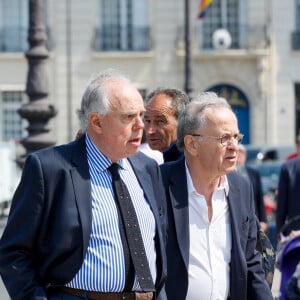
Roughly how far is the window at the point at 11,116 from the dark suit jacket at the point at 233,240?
3324 centimetres

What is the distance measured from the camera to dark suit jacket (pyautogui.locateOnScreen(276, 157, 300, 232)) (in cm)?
964

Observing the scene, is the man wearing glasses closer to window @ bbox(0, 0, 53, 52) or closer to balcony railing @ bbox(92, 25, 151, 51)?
window @ bbox(0, 0, 53, 52)

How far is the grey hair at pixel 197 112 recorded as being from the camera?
5.25m

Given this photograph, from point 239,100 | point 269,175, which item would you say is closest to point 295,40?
point 239,100

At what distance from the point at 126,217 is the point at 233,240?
837mm

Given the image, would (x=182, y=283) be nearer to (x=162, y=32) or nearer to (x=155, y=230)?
(x=155, y=230)

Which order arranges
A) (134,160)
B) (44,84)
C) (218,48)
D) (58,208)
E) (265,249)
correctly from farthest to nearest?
(218,48) → (44,84) → (265,249) → (134,160) → (58,208)

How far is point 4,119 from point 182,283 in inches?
1347

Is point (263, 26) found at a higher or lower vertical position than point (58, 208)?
higher

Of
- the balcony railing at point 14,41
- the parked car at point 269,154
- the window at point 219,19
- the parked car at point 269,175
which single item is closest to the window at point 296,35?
the window at point 219,19

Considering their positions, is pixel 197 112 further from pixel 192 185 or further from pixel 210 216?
pixel 210 216

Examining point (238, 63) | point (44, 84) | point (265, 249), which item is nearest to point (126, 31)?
point (238, 63)

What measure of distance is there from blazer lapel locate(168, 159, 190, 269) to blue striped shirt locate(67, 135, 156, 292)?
0.44 meters

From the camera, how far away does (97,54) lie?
38.2 m
